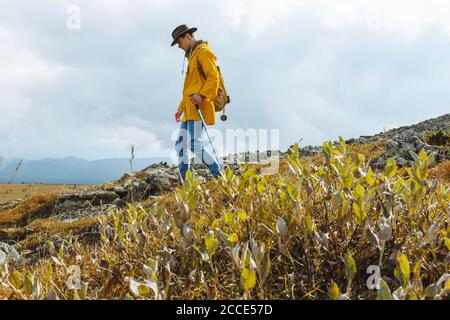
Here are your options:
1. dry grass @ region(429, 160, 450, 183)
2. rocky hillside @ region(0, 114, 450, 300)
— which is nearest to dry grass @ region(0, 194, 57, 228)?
rocky hillside @ region(0, 114, 450, 300)

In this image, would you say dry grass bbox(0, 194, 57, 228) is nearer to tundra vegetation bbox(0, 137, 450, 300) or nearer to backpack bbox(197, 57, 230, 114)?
backpack bbox(197, 57, 230, 114)

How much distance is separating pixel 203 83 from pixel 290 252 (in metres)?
5.94

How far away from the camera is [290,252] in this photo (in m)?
3.29

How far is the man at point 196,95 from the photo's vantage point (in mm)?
8383

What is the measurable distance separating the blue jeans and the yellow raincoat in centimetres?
17

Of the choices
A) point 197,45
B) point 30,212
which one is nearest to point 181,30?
point 197,45

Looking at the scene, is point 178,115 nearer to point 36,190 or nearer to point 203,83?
point 203,83

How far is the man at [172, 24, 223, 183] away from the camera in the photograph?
8383 millimetres

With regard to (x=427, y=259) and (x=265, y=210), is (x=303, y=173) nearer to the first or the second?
(x=265, y=210)

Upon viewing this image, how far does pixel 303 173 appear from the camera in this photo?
4.11m

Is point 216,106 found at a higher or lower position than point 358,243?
higher
